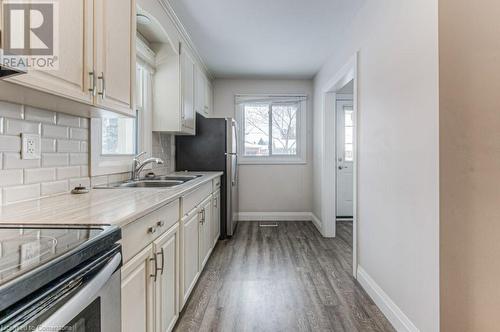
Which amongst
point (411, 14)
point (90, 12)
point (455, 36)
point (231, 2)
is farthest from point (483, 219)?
point (231, 2)

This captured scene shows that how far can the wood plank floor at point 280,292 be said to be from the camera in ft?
6.48

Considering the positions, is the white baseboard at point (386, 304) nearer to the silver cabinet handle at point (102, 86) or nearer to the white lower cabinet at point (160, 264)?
the white lower cabinet at point (160, 264)

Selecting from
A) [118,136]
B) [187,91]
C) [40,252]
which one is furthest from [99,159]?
[187,91]

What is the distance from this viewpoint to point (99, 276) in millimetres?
819

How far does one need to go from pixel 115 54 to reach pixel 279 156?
379 centimetres

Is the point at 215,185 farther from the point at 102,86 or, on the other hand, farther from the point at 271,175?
the point at 102,86

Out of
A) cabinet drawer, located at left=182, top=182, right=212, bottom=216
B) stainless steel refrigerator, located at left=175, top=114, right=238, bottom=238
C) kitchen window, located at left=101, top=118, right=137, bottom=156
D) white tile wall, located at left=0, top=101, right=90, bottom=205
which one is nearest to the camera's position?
white tile wall, located at left=0, top=101, right=90, bottom=205

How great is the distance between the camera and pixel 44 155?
4.94 ft

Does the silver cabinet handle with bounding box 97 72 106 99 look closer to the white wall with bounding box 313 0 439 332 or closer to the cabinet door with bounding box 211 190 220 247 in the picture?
the white wall with bounding box 313 0 439 332

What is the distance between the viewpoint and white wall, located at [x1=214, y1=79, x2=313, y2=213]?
5.09m

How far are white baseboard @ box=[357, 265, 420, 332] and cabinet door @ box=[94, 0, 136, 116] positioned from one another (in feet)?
6.89

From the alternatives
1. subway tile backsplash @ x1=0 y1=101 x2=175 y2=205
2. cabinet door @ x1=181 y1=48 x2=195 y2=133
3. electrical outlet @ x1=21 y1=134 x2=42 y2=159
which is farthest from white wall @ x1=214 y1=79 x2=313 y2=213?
electrical outlet @ x1=21 y1=134 x2=42 y2=159

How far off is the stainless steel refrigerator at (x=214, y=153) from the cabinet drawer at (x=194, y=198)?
1.00 metres

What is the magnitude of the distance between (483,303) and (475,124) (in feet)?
2.85
